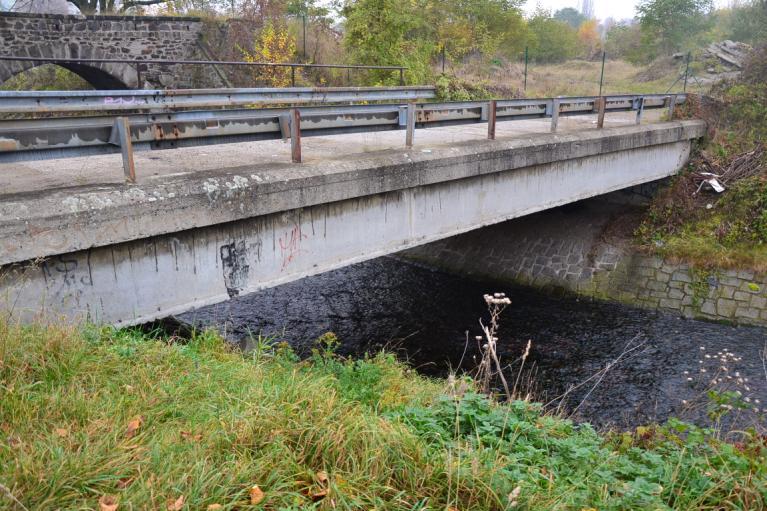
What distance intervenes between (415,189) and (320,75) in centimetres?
1239

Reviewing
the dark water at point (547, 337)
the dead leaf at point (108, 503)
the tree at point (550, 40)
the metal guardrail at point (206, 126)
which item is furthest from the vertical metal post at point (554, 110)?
the tree at point (550, 40)

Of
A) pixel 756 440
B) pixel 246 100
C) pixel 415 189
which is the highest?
pixel 246 100

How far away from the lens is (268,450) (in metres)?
3.08

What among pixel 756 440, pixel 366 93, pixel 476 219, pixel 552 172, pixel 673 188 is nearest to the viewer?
pixel 756 440

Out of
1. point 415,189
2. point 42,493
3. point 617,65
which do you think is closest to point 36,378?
point 42,493

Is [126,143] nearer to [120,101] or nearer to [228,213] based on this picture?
[228,213]

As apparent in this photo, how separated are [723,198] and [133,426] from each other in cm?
1337

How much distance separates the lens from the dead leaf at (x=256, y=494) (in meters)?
2.72

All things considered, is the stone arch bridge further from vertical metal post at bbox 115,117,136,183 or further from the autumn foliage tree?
vertical metal post at bbox 115,117,136,183

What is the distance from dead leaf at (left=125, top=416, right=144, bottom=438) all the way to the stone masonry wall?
10.8 meters

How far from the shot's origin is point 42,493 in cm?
251

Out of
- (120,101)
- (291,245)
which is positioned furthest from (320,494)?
(120,101)

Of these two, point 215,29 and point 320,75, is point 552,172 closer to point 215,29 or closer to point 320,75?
point 320,75

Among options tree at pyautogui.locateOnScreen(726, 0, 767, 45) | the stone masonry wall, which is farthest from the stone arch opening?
tree at pyautogui.locateOnScreen(726, 0, 767, 45)
